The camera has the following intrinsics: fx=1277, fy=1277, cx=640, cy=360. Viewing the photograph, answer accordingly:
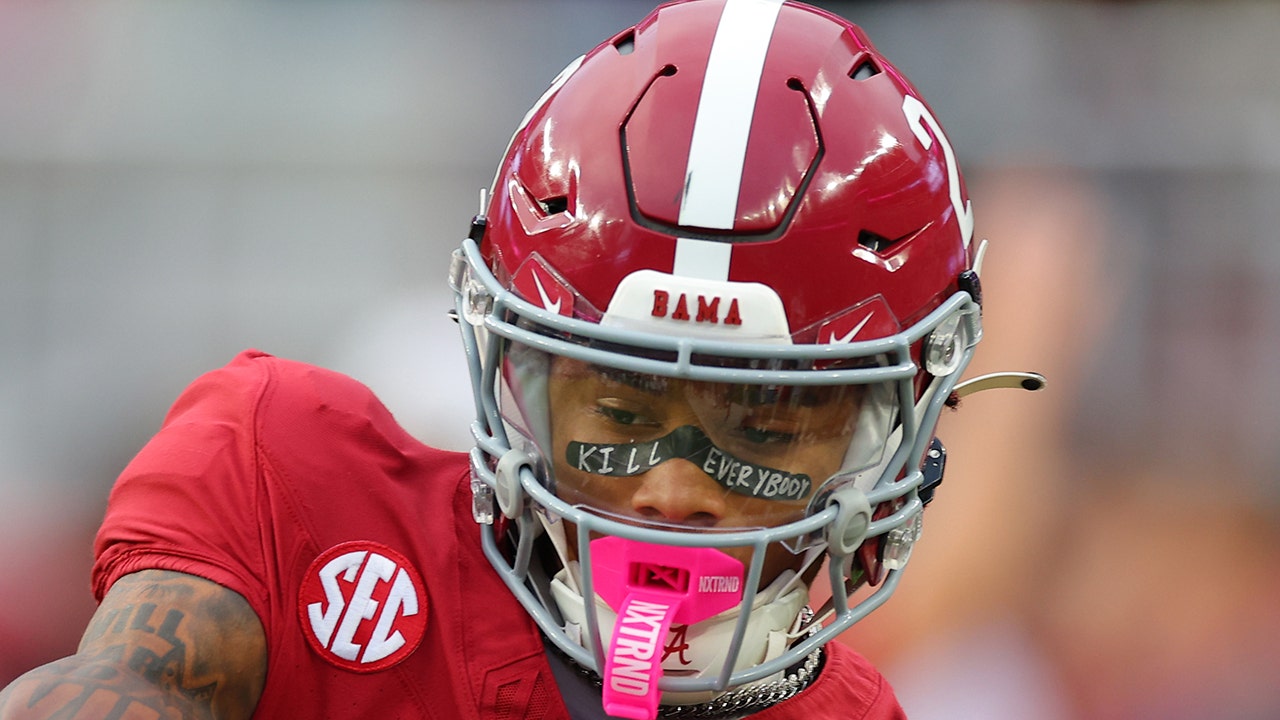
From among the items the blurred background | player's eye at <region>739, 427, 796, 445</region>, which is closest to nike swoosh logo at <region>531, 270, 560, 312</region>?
player's eye at <region>739, 427, 796, 445</region>

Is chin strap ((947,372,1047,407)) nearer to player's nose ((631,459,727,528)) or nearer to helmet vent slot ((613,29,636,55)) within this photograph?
player's nose ((631,459,727,528))

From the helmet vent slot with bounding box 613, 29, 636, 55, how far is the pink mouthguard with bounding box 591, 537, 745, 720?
0.49m

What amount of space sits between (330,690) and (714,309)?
1.52 feet

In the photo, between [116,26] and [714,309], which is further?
[116,26]

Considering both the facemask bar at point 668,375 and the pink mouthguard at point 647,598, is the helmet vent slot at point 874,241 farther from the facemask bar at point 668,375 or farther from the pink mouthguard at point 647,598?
the pink mouthguard at point 647,598

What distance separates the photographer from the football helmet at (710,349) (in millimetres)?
1077

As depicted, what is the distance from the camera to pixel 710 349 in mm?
1044

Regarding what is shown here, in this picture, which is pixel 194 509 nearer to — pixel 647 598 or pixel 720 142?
pixel 647 598

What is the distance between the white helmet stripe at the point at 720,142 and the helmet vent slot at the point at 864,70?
0.09 m

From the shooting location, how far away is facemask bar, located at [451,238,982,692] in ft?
3.46

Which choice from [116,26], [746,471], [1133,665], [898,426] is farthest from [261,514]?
[116,26]

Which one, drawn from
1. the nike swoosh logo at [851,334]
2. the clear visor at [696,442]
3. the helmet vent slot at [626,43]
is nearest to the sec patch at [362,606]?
the clear visor at [696,442]

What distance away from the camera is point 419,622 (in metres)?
1.13

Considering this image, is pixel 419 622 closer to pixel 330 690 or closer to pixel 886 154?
pixel 330 690
